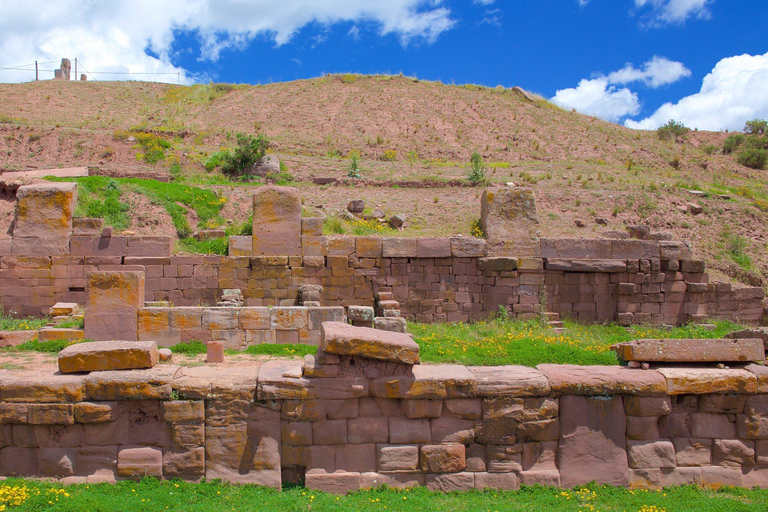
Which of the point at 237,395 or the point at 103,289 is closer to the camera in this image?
the point at 237,395

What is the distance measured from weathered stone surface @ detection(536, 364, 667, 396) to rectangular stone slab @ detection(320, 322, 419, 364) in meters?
1.71

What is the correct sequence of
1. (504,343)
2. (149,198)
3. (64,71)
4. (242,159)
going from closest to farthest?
(504,343)
(149,198)
(242,159)
(64,71)

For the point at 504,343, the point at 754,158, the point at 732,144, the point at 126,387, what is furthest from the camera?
the point at 732,144

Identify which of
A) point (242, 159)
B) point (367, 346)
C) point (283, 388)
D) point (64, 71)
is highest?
point (64, 71)

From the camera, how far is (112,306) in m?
10.7

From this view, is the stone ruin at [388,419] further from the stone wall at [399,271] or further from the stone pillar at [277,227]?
the stone pillar at [277,227]

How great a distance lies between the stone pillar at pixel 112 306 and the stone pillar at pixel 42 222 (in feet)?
14.6

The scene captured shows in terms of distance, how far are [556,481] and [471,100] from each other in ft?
Answer: 133

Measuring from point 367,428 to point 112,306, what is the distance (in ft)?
23.0

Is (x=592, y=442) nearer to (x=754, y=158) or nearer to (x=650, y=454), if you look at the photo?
(x=650, y=454)

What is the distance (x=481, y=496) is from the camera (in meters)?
5.88

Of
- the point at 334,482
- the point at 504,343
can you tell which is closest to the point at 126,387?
the point at 334,482

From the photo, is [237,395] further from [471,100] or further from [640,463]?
[471,100]

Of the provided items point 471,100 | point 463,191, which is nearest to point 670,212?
point 463,191
